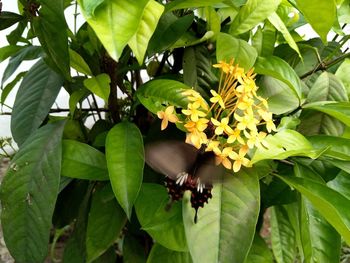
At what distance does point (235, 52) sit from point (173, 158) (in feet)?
0.57

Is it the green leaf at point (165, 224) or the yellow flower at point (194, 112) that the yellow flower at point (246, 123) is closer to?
the yellow flower at point (194, 112)

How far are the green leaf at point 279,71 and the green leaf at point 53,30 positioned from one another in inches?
10.3

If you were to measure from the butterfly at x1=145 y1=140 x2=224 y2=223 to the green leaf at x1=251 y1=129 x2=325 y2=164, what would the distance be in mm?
56

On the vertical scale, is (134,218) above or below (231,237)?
below

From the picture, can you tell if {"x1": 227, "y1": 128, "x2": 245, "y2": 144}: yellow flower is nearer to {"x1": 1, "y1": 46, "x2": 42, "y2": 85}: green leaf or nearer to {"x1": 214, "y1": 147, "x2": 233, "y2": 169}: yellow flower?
{"x1": 214, "y1": 147, "x2": 233, "y2": 169}: yellow flower

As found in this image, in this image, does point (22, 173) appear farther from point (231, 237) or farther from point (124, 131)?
point (231, 237)

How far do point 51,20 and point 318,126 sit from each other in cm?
40

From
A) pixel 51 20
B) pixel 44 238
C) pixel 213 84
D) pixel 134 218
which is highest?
pixel 51 20

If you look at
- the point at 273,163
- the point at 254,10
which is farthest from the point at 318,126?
the point at 254,10

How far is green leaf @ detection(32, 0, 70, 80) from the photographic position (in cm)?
53

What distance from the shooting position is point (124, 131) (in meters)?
0.65

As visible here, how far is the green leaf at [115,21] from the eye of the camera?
0.43 m

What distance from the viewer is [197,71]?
68 cm

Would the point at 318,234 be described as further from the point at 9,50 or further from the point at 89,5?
the point at 9,50
